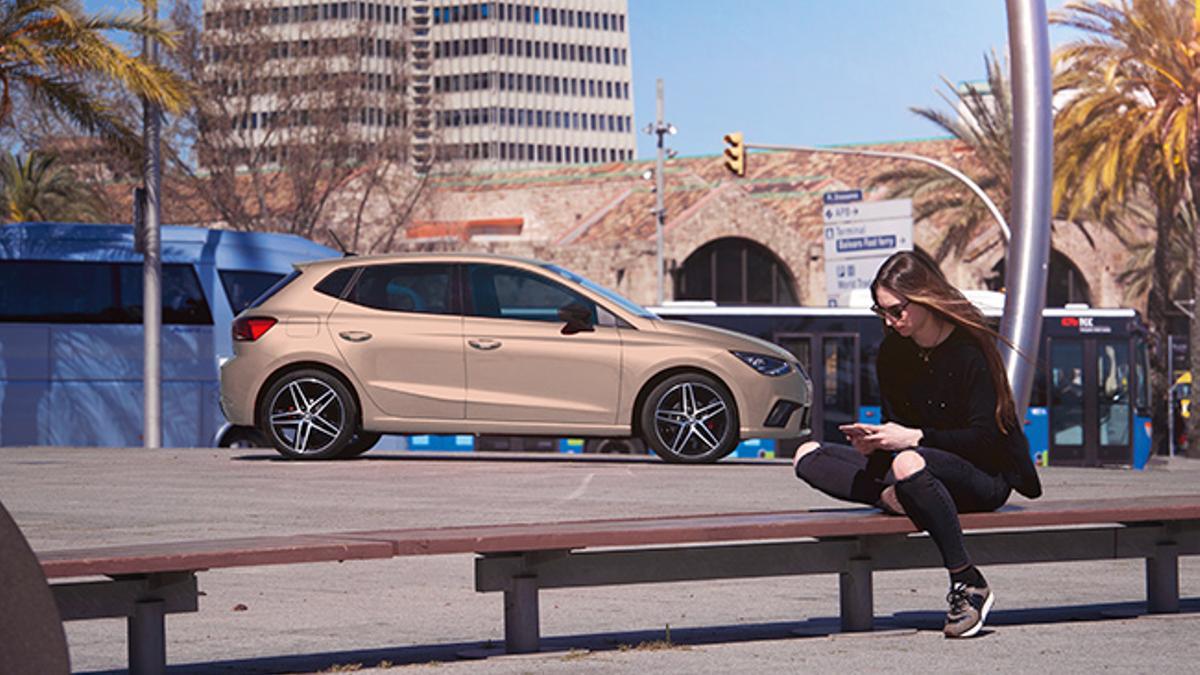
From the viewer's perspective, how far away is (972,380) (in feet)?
22.1

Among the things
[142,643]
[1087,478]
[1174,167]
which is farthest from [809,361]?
[142,643]

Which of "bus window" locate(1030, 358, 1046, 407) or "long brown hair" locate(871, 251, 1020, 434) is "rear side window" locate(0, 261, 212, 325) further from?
"long brown hair" locate(871, 251, 1020, 434)

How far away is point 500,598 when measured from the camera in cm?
885

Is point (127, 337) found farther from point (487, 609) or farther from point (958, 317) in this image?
point (958, 317)

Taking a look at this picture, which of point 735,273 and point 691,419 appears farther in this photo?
point 735,273

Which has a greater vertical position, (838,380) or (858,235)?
(858,235)

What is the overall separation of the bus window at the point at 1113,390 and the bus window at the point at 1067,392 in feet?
1.01

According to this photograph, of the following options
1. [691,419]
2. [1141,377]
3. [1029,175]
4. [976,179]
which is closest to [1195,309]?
[1141,377]

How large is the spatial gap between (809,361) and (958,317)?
897 inches

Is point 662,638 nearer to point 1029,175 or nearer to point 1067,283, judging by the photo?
point 1029,175

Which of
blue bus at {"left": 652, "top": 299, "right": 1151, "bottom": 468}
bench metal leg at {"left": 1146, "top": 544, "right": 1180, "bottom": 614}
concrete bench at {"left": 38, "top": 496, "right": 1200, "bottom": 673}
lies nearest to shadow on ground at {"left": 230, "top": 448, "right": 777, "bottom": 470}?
bench metal leg at {"left": 1146, "top": 544, "right": 1180, "bottom": 614}

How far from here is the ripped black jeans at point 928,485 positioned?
659 centimetres

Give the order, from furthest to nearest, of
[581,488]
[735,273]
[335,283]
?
[735,273] < [335,283] < [581,488]

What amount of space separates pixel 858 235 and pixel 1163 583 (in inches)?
1217
